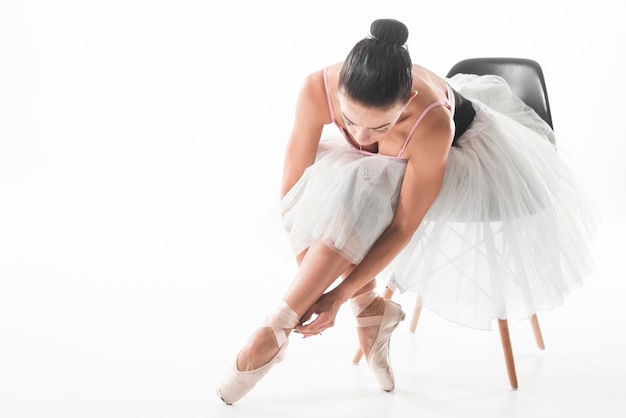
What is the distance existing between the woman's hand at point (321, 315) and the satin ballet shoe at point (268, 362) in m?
0.03

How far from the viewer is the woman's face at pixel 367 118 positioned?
5.64 ft

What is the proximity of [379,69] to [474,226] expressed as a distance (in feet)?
1.96

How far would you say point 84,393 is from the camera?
196cm

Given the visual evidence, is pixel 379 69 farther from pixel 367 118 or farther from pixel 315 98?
pixel 315 98

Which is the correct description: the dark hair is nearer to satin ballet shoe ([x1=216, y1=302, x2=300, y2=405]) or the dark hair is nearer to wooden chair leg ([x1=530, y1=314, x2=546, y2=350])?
satin ballet shoe ([x1=216, y1=302, x2=300, y2=405])

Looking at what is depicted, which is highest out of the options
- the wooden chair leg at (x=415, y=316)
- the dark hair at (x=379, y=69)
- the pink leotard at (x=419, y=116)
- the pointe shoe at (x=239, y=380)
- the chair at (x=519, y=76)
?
the dark hair at (x=379, y=69)

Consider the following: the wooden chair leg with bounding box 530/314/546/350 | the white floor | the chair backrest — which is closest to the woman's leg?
the white floor

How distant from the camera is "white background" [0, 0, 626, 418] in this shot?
2.06m

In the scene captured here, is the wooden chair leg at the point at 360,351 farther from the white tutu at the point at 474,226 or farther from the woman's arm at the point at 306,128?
the woman's arm at the point at 306,128

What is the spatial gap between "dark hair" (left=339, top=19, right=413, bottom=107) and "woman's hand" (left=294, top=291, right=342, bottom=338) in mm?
482

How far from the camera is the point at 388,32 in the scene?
5.65ft

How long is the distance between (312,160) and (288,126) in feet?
7.19

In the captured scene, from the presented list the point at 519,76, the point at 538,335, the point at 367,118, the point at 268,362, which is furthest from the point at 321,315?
the point at 519,76

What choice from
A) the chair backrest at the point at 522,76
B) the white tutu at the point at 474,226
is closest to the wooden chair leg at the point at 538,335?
the white tutu at the point at 474,226
